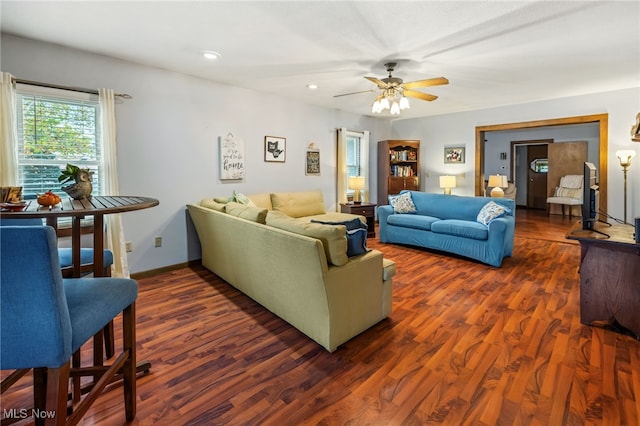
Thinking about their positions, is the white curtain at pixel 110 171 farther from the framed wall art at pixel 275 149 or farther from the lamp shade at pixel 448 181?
the lamp shade at pixel 448 181

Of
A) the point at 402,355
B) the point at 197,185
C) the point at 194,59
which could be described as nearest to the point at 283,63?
the point at 194,59

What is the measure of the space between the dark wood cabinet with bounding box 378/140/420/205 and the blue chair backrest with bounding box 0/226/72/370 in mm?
6143

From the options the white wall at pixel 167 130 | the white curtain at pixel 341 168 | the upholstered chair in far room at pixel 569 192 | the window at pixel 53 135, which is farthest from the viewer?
the upholstered chair in far room at pixel 569 192

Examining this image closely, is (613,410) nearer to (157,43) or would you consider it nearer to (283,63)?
(283,63)

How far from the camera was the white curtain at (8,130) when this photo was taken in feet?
8.80

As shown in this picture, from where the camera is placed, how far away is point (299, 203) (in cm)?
510

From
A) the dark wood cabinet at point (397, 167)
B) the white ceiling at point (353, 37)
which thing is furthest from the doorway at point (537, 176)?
the white ceiling at point (353, 37)

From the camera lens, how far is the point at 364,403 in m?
1.68

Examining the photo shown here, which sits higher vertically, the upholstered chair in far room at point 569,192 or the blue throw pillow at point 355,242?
the upholstered chair in far room at point 569,192

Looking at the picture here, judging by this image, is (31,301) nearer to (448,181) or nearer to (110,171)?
(110,171)

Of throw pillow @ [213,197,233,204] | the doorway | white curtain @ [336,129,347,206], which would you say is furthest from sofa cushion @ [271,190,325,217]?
the doorway

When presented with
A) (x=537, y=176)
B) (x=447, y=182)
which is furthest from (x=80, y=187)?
(x=537, y=176)

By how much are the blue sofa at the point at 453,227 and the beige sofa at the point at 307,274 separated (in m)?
2.11

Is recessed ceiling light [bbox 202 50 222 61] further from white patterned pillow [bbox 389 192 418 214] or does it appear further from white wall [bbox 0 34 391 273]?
white patterned pillow [bbox 389 192 418 214]
